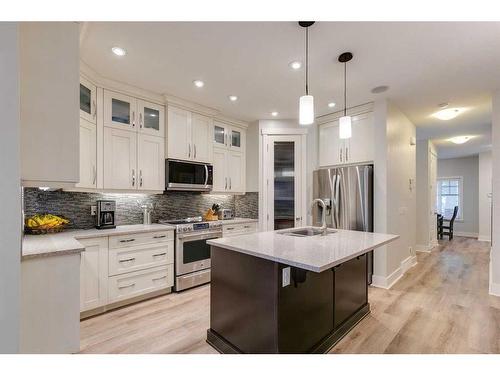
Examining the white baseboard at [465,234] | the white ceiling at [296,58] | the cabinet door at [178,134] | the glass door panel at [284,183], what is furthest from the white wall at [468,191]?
the cabinet door at [178,134]

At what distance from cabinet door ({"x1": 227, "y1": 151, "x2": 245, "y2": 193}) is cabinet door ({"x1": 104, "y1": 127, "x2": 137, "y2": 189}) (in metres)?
1.56

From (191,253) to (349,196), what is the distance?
234 centimetres

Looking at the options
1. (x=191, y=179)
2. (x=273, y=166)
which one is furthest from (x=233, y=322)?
(x=273, y=166)

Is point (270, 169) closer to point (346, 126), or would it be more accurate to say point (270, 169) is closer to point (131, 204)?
point (346, 126)

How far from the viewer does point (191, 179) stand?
11.6 feet

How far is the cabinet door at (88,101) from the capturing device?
2.56 metres

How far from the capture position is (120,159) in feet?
9.66

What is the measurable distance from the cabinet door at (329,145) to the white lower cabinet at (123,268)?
8.73 feet

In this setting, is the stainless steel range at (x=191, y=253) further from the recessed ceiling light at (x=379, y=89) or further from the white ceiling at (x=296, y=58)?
the recessed ceiling light at (x=379, y=89)

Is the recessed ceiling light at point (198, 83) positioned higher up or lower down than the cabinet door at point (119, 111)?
higher up

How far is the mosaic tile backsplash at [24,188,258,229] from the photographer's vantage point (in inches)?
103

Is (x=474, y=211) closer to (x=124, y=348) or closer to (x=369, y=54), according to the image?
(x=369, y=54)

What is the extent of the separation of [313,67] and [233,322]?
2.46m

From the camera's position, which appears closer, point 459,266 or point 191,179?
point 191,179
